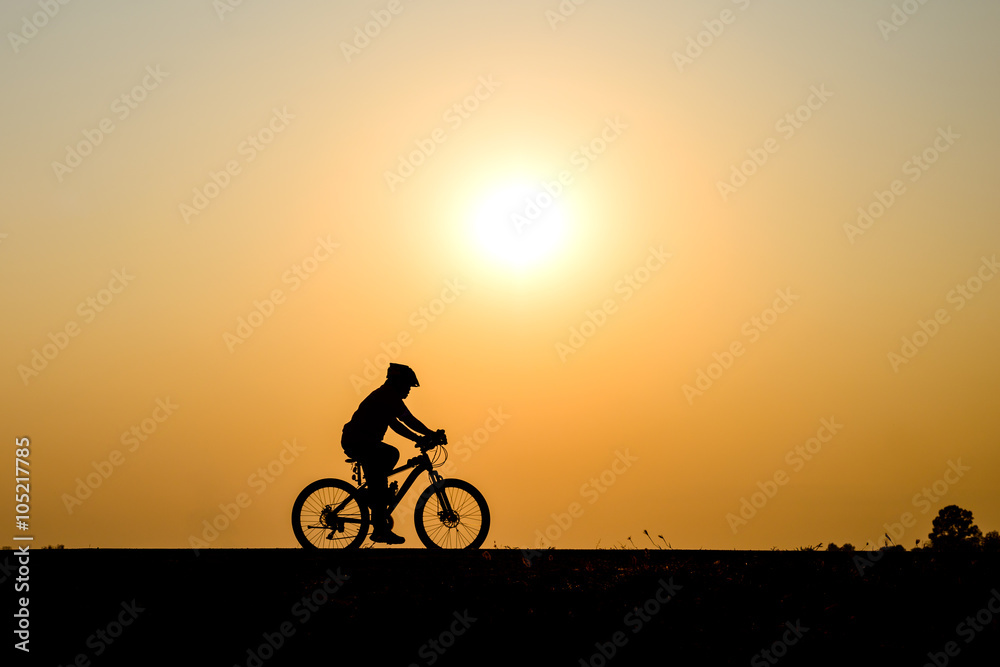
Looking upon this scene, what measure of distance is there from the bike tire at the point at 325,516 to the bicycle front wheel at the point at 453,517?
77cm

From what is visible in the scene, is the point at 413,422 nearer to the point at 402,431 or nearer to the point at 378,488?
the point at 402,431

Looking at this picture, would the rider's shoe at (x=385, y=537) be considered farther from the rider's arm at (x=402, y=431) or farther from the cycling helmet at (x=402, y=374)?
the cycling helmet at (x=402, y=374)

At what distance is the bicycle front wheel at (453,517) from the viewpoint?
508 inches

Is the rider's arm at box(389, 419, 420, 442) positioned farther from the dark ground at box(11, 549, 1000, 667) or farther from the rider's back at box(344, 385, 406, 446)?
the dark ground at box(11, 549, 1000, 667)

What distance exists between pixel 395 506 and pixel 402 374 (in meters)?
1.71

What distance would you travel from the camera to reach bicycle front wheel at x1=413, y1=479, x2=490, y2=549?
42.3 ft

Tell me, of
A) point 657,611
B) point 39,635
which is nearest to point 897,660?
point 657,611

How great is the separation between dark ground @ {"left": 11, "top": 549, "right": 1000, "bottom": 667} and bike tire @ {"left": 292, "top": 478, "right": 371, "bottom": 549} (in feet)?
8.31

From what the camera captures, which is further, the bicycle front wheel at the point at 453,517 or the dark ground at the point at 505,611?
the bicycle front wheel at the point at 453,517

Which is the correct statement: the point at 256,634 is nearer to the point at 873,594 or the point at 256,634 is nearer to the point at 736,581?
the point at 736,581

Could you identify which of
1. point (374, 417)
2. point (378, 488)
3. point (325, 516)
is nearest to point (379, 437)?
point (374, 417)

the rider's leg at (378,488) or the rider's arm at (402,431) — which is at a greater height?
the rider's arm at (402,431)

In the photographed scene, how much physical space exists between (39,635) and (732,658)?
5397 millimetres

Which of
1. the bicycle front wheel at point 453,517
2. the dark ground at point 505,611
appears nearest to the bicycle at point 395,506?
the bicycle front wheel at point 453,517
